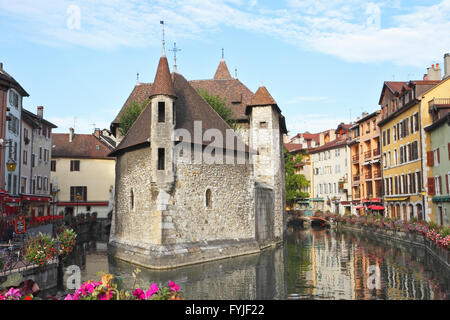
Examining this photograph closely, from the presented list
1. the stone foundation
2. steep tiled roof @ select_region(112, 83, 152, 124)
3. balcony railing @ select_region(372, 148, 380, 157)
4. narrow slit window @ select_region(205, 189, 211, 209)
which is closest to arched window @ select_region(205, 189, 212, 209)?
narrow slit window @ select_region(205, 189, 211, 209)

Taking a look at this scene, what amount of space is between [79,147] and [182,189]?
105 feet

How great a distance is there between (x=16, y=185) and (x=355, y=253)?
2402 cm

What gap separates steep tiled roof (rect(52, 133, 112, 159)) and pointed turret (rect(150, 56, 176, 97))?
2930cm

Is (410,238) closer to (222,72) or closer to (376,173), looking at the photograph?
(376,173)

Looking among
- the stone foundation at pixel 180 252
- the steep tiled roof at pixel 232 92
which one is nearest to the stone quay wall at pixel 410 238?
the stone foundation at pixel 180 252

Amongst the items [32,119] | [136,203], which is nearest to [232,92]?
[136,203]

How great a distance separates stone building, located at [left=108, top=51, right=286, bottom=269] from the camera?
18906 millimetres

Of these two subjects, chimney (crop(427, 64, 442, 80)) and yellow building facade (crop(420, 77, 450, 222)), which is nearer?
yellow building facade (crop(420, 77, 450, 222))

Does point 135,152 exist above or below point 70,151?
below

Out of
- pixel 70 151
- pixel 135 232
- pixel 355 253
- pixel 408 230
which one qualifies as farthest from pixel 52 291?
pixel 70 151

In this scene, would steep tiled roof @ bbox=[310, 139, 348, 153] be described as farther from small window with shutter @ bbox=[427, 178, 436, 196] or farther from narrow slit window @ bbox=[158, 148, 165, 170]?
narrow slit window @ bbox=[158, 148, 165, 170]

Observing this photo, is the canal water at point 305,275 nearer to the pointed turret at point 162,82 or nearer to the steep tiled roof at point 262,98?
the pointed turret at point 162,82

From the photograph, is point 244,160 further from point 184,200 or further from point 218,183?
point 184,200
